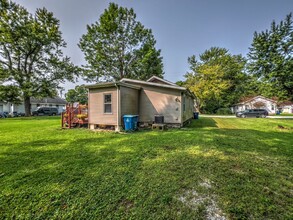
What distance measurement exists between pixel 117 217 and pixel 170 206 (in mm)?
796

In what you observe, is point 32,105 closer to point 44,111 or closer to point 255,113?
point 44,111

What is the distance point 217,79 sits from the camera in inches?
1055

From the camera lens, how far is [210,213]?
2.04 metres

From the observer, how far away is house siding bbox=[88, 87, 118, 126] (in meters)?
8.64

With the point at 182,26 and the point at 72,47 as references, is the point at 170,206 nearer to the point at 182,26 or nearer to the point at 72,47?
the point at 182,26

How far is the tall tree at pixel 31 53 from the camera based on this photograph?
63.2 feet

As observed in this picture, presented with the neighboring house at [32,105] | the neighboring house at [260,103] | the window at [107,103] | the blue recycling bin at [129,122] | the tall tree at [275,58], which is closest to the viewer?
the blue recycling bin at [129,122]

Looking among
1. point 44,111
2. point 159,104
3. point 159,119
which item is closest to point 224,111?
point 159,104

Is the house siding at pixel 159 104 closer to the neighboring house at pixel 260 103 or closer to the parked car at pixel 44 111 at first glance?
the parked car at pixel 44 111

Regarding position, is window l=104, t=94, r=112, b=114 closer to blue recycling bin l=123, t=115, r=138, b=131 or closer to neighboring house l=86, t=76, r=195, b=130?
neighboring house l=86, t=76, r=195, b=130

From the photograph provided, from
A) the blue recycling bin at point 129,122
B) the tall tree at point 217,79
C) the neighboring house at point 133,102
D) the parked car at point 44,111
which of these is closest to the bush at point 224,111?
the tall tree at point 217,79

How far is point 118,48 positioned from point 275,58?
68.5 feet

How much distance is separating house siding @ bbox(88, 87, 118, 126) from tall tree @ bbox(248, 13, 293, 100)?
18114 mm

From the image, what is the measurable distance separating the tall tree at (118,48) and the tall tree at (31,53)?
400 centimetres
